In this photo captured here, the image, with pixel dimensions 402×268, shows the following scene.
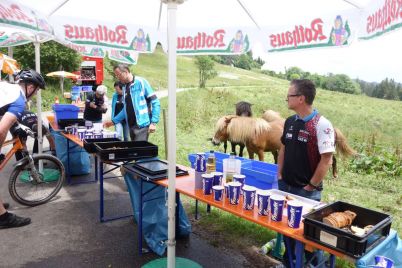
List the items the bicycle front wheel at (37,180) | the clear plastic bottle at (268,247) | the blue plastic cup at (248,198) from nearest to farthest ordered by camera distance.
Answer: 1. the blue plastic cup at (248,198)
2. the clear plastic bottle at (268,247)
3. the bicycle front wheel at (37,180)

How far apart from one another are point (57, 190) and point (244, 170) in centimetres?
333

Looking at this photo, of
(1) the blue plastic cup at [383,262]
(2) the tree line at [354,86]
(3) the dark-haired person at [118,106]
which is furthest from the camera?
(2) the tree line at [354,86]

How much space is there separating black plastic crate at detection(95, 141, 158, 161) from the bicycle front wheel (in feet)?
4.80

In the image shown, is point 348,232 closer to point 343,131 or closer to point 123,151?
point 123,151

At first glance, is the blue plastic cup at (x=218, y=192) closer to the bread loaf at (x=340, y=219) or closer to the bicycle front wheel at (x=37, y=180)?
the bread loaf at (x=340, y=219)

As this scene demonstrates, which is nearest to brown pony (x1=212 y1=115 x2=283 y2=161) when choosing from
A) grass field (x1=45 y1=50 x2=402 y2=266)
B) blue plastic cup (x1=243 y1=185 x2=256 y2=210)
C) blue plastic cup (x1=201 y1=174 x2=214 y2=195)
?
grass field (x1=45 y1=50 x2=402 y2=266)

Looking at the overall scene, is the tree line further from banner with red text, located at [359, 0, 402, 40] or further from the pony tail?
banner with red text, located at [359, 0, 402, 40]

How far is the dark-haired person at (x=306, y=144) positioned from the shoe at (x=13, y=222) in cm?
330

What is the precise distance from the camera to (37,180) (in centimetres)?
484

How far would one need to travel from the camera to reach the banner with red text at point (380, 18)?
1850 mm

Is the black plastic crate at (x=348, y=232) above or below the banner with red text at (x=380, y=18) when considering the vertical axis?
below

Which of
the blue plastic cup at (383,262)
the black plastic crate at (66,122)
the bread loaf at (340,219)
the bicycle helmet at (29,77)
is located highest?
the bicycle helmet at (29,77)

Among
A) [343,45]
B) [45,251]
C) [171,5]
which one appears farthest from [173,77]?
[45,251]

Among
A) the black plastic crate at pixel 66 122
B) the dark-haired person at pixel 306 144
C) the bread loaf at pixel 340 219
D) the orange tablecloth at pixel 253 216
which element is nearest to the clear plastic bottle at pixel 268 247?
the dark-haired person at pixel 306 144
